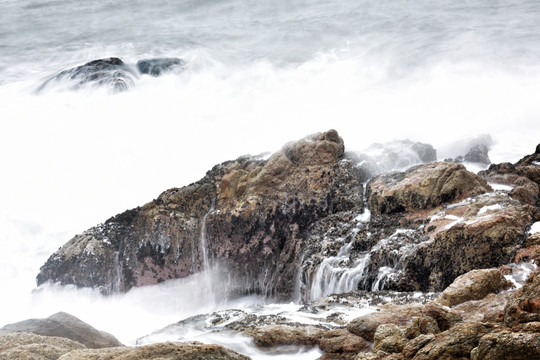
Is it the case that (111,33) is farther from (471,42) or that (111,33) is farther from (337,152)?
(337,152)

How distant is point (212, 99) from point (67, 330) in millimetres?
25865

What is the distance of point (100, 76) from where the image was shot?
113ft

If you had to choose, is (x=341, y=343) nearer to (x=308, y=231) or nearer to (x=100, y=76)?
(x=308, y=231)

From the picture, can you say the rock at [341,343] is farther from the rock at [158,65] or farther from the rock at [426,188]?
the rock at [158,65]

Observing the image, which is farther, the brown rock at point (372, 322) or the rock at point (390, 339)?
the brown rock at point (372, 322)

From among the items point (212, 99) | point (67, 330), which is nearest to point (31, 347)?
point (67, 330)

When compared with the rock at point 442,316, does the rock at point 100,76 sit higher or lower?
higher

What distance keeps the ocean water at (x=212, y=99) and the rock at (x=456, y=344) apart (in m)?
9.22

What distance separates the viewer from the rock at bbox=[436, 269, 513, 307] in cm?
851

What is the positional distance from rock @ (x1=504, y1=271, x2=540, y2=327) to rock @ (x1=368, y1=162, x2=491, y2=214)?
6259 mm

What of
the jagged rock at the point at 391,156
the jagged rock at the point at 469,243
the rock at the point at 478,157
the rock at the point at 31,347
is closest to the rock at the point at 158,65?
the jagged rock at the point at 391,156

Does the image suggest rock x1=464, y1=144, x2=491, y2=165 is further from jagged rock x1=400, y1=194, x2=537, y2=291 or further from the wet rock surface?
the wet rock surface

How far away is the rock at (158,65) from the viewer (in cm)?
3634

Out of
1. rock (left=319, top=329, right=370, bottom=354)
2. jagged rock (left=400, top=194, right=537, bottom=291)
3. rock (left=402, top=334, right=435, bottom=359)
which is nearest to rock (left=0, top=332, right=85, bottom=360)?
rock (left=319, top=329, right=370, bottom=354)
